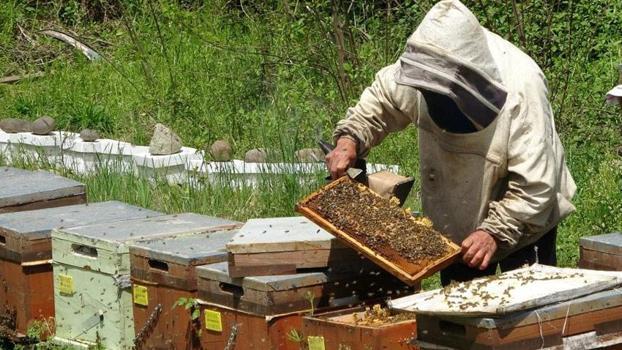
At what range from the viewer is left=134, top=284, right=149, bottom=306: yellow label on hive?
238 inches

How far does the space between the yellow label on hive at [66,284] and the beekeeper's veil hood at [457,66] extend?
2.38 meters

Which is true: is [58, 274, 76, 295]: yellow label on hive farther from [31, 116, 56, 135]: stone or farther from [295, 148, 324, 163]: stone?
[31, 116, 56, 135]: stone

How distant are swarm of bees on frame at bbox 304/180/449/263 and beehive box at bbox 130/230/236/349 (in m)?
0.76

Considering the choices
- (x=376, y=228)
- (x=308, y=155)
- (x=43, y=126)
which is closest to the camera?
(x=376, y=228)

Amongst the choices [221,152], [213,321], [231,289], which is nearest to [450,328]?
[231,289]

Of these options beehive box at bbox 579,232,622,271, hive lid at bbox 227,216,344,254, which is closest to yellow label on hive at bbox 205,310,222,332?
hive lid at bbox 227,216,344,254

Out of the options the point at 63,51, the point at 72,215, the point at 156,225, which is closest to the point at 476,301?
the point at 156,225

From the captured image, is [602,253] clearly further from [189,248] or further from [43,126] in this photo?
[43,126]

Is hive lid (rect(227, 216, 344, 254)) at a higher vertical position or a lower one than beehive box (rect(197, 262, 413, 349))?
higher

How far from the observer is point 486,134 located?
5121mm

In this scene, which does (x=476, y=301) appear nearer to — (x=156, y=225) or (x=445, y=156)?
(x=445, y=156)

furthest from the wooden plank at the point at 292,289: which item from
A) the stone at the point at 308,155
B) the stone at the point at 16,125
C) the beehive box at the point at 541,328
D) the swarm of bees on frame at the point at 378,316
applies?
the stone at the point at 16,125

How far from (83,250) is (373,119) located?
181 cm

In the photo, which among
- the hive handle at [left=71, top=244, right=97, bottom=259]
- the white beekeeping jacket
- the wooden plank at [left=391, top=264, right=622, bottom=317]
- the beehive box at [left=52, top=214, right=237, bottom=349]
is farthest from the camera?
the hive handle at [left=71, top=244, right=97, bottom=259]
